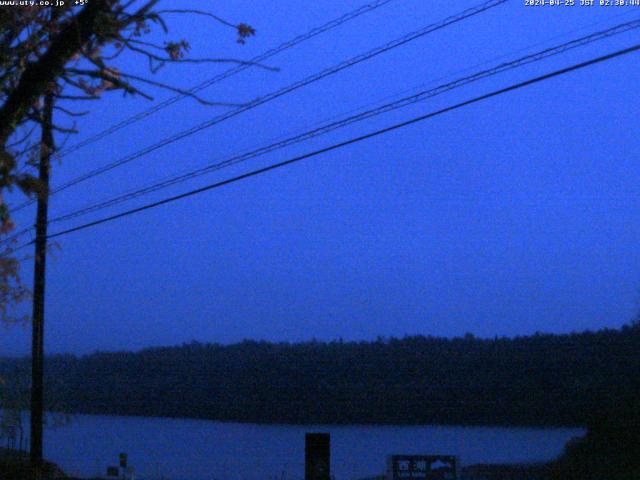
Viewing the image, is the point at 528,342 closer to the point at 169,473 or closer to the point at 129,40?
the point at 169,473

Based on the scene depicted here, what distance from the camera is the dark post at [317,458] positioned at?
12789 mm

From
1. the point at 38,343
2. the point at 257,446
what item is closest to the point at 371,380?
the point at 257,446

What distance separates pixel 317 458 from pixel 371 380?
46734 mm

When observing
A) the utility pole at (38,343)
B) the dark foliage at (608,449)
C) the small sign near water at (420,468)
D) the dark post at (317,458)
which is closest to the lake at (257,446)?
the dark foliage at (608,449)

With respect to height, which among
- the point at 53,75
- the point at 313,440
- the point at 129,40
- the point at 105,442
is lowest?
the point at 105,442

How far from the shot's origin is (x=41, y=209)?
2023cm

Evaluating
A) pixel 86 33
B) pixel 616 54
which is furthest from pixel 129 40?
pixel 616 54

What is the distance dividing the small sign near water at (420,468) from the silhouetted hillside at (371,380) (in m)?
24.3

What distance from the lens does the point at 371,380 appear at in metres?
59.1

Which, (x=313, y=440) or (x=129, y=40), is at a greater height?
(x=129, y=40)

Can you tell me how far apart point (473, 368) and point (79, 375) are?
2331 centimetres

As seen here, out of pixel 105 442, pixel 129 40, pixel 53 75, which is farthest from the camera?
pixel 105 442

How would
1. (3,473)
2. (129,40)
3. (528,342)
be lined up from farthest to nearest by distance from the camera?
(528,342)
(3,473)
(129,40)

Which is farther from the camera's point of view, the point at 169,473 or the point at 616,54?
the point at 169,473
